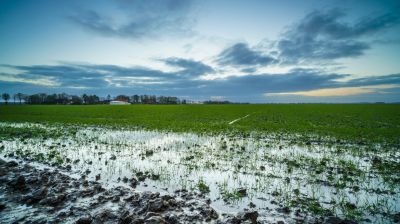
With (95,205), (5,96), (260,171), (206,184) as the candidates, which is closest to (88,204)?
(95,205)

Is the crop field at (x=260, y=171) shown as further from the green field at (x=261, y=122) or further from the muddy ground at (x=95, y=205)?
the green field at (x=261, y=122)

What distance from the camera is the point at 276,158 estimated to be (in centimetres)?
1203

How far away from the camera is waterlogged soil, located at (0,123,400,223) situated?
607 cm

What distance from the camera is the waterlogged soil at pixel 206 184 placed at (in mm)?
6070

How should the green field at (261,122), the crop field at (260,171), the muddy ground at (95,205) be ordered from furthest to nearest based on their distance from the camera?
the green field at (261,122) < the crop field at (260,171) < the muddy ground at (95,205)

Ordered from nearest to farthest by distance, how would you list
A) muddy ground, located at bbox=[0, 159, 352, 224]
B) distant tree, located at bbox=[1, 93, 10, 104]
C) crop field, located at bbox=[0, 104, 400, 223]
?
muddy ground, located at bbox=[0, 159, 352, 224], crop field, located at bbox=[0, 104, 400, 223], distant tree, located at bbox=[1, 93, 10, 104]

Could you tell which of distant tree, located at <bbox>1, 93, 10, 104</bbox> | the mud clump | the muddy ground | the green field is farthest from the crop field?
distant tree, located at <bbox>1, 93, 10, 104</bbox>

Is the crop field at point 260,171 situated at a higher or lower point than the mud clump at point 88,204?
lower

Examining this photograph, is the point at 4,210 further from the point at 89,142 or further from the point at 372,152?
the point at 372,152

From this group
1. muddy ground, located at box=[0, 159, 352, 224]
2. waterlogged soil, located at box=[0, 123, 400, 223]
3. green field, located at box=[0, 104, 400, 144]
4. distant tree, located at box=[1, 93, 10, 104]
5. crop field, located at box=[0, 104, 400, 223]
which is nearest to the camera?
muddy ground, located at box=[0, 159, 352, 224]

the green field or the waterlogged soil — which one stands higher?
the green field

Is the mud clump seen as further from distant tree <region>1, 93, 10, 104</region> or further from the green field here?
distant tree <region>1, 93, 10, 104</region>

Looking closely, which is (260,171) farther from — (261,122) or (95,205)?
(261,122)

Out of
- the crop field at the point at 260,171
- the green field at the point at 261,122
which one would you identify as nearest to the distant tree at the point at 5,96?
the green field at the point at 261,122
